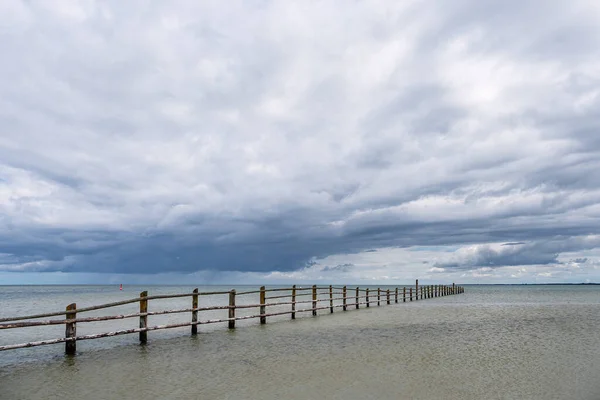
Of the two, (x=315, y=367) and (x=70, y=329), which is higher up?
(x=70, y=329)

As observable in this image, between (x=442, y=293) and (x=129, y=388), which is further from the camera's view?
(x=442, y=293)

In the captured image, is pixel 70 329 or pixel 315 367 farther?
pixel 70 329

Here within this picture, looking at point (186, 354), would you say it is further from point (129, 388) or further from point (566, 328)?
point (566, 328)

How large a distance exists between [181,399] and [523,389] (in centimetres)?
597

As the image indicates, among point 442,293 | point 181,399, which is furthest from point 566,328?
point 442,293

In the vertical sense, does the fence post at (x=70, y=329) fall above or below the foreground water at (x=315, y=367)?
above

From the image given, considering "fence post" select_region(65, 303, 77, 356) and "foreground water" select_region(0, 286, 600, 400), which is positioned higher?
"fence post" select_region(65, 303, 77, 356)

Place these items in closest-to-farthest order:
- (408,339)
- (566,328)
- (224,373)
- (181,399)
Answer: (181,399)
(224,373)
(408,339)
(566,328)

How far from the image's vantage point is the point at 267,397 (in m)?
7.42

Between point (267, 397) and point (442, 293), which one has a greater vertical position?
Answer: point (267, 397)

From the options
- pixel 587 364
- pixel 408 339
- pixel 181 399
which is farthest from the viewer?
pixel 408 339

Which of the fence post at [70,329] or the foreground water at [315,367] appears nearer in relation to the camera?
the foreground water at [315,367]

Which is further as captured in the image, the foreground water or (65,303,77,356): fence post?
(65,303,77,356): fence post

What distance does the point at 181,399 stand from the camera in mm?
7391
